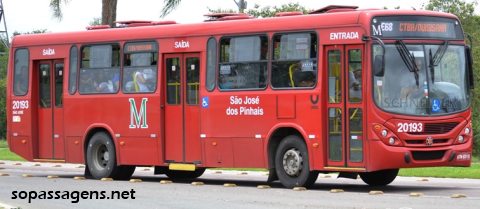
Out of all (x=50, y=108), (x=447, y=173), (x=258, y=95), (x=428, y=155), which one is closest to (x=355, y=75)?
(x=428, y=155)

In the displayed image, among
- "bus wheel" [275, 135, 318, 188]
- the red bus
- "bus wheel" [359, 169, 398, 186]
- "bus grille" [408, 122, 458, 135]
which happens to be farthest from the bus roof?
"bus wheel" [359, 169, 398, 186]

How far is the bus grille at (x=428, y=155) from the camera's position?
67.3 ft

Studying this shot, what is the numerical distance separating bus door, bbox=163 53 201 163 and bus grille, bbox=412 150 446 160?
16.4ft

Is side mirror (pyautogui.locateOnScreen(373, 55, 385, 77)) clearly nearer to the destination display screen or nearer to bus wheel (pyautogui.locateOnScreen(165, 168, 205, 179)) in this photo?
→ the destination display screen

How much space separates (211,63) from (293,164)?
2937mm

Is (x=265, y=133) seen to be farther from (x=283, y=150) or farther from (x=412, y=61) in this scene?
(x=412, y=61)

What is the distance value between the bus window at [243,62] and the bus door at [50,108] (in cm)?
527

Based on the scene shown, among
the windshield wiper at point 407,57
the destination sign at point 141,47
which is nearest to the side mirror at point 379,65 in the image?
the windshield wiper at point 407,57

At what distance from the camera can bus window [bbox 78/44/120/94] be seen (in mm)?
25734

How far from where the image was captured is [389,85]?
20469 mm

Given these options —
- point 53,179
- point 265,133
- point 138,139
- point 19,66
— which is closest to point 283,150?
point 265,133

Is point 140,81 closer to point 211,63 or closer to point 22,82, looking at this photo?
point 211,63

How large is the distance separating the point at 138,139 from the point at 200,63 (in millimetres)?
2517

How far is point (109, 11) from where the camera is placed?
36031 millimetres
